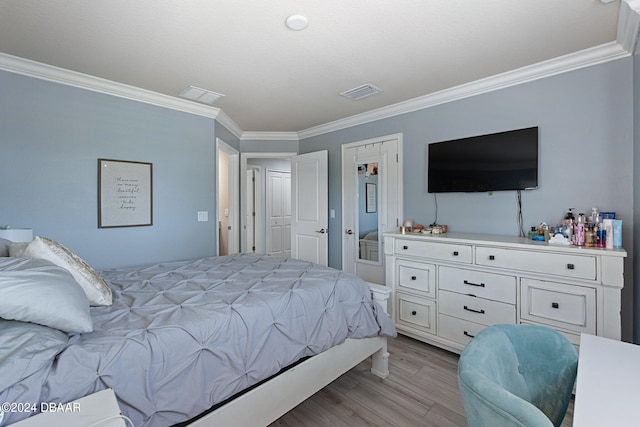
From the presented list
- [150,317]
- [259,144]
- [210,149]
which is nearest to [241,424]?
[150,317]

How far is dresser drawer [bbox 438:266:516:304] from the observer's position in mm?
2281

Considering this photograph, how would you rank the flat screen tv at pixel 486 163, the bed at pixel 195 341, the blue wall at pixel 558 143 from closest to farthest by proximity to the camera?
1. the bed at pixel 195 341
2. the blue wall at pixel 558 143
3. the flat screen tv at pixel 486 163

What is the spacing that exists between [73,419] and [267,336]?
86 centimetres

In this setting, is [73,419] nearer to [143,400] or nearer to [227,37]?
[143,400]

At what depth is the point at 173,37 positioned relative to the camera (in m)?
2.04

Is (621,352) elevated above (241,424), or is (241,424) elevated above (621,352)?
(621,352)

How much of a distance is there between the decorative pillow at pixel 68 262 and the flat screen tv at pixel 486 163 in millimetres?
2925

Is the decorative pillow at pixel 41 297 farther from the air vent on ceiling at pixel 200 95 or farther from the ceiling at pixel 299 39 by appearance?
the air vent on ceiling at pixel 200 95

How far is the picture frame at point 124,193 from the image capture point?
2.83 meters

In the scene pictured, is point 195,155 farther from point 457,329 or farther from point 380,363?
point 457,329

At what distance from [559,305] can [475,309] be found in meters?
0.57

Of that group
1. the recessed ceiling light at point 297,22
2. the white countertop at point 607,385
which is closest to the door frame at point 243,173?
the recessed ceiling light at point 297,22

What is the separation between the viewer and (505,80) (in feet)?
8.75

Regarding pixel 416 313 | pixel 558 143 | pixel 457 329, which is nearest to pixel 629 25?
pixel 558 143
